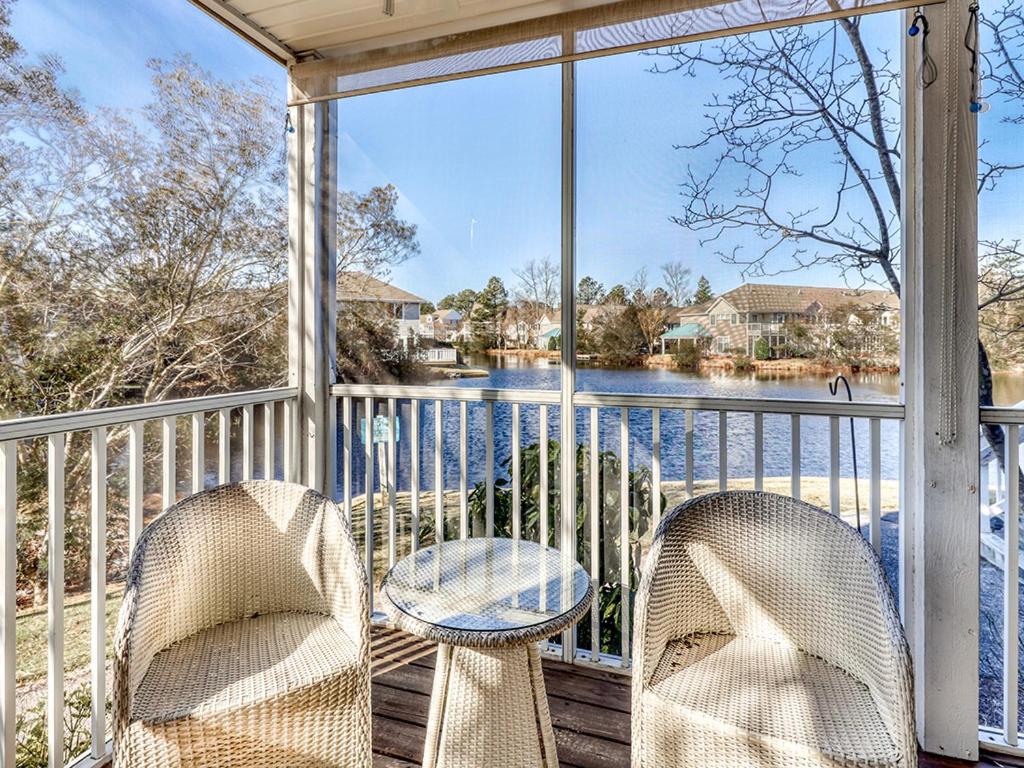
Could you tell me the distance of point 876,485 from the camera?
2020 mm

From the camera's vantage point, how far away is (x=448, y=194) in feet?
8.08

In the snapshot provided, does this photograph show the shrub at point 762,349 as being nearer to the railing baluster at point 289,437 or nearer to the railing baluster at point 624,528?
the railing baluster at point 624,528

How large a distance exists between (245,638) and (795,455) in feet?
6.42

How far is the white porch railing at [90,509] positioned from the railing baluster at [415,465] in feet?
2.68

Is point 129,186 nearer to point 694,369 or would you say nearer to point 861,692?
point 694,369

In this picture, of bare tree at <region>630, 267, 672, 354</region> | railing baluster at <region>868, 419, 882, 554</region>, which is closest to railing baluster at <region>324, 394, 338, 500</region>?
bare tree at <region>630, 267, 672, 354</region>

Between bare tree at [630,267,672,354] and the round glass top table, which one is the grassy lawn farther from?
bare tree at [630,267,672,354]

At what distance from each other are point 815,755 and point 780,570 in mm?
554

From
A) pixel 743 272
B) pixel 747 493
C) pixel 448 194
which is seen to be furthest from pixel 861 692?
pixel 448 194

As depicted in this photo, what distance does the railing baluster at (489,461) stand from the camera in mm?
2494

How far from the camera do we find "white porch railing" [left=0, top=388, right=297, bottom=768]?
1524mm

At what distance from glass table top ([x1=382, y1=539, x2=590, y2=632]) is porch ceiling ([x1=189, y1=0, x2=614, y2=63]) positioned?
1.97 metres

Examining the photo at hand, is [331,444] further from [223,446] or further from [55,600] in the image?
[55,600]

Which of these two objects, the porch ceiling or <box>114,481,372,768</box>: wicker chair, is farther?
the porch ceiling
